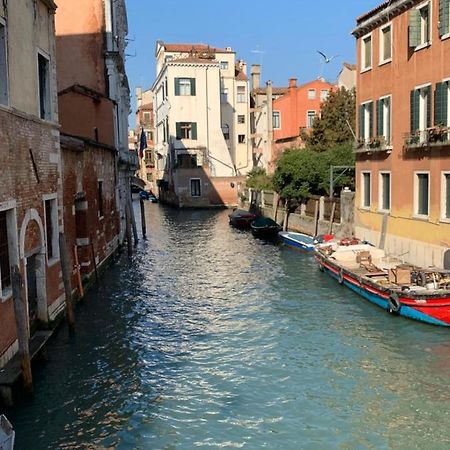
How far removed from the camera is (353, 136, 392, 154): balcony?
15.5 meters

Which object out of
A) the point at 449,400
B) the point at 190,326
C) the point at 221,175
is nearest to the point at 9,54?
the point at 190,326

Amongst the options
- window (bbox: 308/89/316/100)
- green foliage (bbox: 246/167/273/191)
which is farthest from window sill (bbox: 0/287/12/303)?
window (bbox: 308/89/316/100)

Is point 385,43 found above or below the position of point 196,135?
above

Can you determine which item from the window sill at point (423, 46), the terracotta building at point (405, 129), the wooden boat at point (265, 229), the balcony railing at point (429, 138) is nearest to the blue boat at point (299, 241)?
the terracotta building at point (405, 129)

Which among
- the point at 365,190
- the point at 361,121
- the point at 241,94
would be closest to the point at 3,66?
the point at 361,121

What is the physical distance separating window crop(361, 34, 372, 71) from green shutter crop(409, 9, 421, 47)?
2.82 metres

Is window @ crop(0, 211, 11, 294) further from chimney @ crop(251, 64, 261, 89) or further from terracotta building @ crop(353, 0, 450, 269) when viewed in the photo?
chimney @ crop(251, 64, 261, 89)

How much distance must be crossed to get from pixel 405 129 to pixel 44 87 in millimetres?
8902

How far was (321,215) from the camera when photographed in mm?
22375

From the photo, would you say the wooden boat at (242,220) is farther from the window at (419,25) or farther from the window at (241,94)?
the window at (241,94)

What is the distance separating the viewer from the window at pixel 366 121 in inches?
656

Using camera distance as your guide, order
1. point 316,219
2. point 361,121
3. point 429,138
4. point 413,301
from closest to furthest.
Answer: point 413,301
point 429,138
point 361,121
point 316,219

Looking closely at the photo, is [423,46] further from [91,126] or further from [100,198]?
[100,198]

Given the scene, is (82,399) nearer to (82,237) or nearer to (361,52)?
(82,237)
